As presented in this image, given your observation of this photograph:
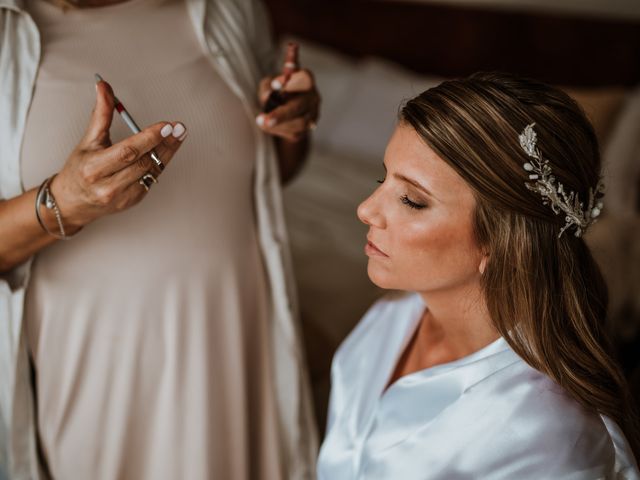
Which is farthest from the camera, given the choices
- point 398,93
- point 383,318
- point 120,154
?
point 398,93

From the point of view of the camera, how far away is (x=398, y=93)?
10.6 feet

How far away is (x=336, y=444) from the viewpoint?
Answer: 1.33 m

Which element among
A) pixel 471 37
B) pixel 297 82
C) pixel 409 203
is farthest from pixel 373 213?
pixel 471 37

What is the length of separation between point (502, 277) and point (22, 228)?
77cm

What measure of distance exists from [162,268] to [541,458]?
702 millimetres

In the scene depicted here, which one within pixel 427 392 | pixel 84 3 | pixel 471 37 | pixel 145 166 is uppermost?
pixel 84 3

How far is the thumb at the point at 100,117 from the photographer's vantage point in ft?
3.10

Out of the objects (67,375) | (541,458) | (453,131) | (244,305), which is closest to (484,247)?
(453,131)

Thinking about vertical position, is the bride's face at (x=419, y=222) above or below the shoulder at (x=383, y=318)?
above

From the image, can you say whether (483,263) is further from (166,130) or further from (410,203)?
(166,130)

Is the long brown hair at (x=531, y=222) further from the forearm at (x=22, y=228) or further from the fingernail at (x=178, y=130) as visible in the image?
the forearm at (x=22, y=228)

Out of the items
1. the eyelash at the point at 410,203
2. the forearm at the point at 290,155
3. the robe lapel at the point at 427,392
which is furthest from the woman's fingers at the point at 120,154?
the robe lapel at the point at 427,392

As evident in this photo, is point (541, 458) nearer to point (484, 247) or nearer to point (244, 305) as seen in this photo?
point (484, 247)

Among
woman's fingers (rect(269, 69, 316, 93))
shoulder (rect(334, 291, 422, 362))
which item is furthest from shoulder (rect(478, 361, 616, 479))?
woman's fingers (rect(269, 69, 316, 93))
